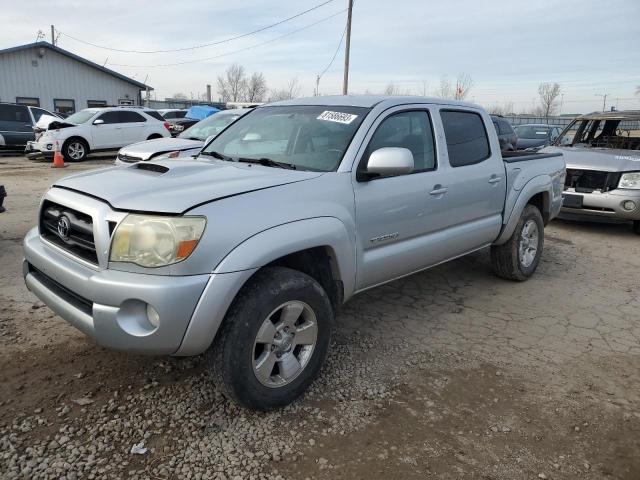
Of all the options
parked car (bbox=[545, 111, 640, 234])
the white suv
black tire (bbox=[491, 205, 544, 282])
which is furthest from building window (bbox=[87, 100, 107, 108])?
black tire (bbox=[491, 205, 544, 282])

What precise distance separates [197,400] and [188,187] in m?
1.26

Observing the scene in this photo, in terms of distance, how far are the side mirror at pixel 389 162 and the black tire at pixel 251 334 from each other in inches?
32.1

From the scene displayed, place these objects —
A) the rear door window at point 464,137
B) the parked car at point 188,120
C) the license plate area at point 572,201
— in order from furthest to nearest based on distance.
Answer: the parked car at point 188,120 → the license plate area at point 572,201 → the rear door window at point 464,137

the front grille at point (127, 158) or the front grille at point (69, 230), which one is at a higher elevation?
the front grille at point (69, 230)

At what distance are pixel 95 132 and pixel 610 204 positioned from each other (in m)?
14.1

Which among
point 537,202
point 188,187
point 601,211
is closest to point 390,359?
point 188,187

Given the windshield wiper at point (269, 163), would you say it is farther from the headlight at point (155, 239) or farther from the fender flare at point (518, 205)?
the fender flare at point (518, 205)

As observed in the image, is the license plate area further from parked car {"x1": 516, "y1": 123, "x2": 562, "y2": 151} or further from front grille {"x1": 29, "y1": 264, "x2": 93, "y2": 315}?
parked car {"x1": 516, "y1": 123, "x2": 562, "y2": 151}

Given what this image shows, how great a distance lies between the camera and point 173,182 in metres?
2.77

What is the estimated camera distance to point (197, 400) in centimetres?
291

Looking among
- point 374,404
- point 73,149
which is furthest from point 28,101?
point 374,404

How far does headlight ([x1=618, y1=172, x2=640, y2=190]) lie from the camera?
6.98 metres

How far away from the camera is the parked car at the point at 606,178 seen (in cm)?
A: 702

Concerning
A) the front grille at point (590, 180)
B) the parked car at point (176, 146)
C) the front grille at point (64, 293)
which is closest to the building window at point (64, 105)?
the parked car at point (176, 146)
